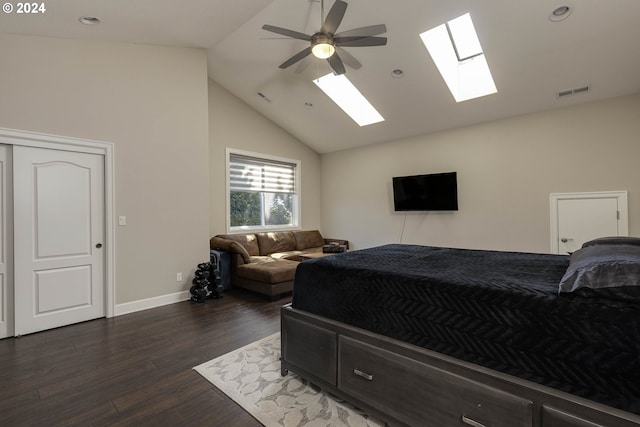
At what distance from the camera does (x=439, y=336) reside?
5.13 ft

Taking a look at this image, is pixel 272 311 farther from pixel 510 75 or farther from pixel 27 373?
pixel 510 75

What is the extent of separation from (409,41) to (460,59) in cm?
114

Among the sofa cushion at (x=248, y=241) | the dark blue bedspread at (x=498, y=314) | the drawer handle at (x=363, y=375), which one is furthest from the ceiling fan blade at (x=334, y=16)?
the sofa cushion at (x=248, y=241)

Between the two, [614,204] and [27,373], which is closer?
[27,373]

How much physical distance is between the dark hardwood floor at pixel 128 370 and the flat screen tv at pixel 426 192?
138 inches

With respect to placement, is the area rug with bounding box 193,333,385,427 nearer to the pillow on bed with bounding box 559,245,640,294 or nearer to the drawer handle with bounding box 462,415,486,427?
the drawer handle with bounding box 462,415,486,427

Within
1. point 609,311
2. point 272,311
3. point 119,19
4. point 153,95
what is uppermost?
point 119,19

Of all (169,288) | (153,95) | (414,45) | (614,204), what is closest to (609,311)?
(414,45)

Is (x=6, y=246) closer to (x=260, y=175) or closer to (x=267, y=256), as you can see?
(x=267, y=256)

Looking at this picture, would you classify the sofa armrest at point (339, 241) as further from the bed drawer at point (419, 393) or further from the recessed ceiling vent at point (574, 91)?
the bed drawer at point (419, 393)

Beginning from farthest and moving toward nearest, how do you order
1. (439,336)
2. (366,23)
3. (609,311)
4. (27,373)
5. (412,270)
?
1. (366,23)
2. (27,373)
3. (412,270)
4. (439,336)
5. (609,311)

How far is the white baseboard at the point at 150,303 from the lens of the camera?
3793mm

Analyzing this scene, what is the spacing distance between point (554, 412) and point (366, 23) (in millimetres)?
4102

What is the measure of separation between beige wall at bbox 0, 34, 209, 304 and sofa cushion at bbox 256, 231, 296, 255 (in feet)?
4.78
